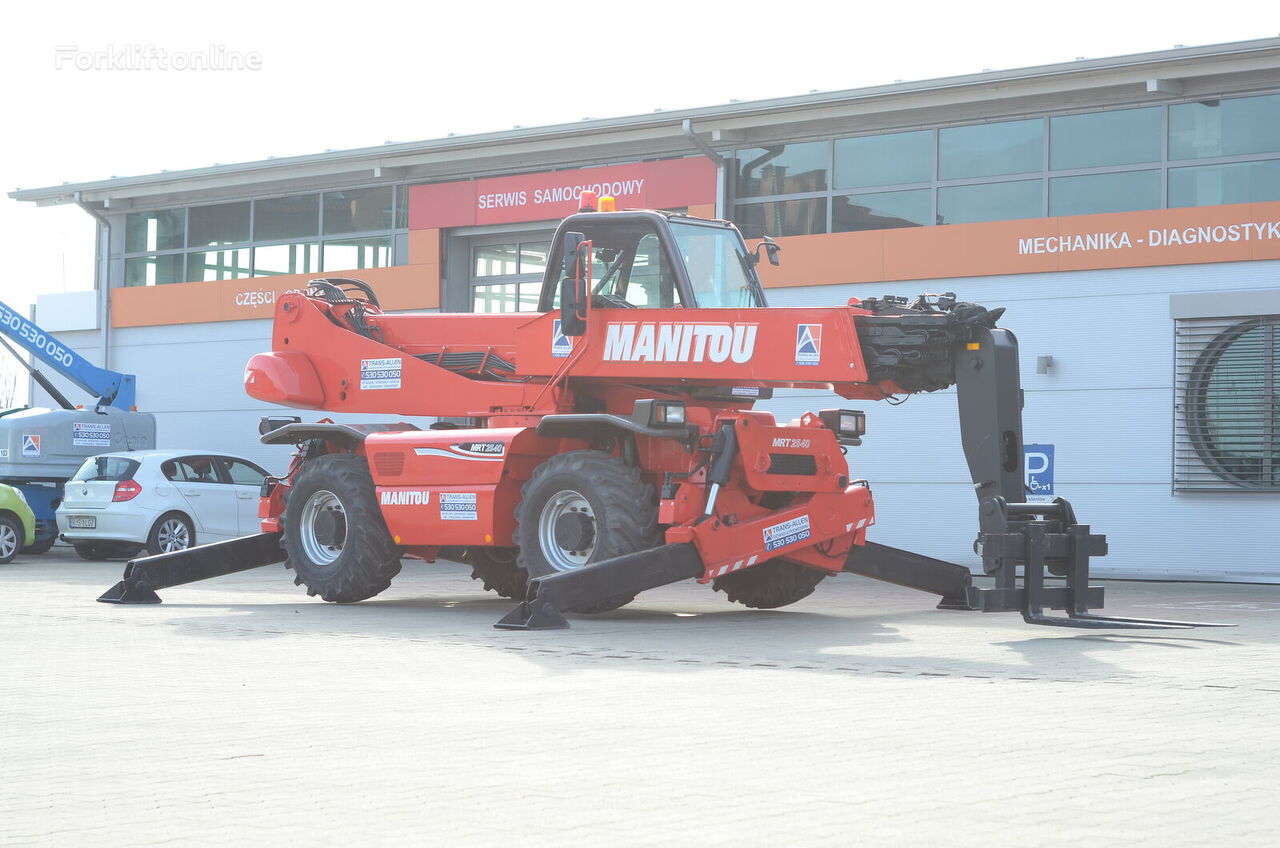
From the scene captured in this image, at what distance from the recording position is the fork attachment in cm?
1213

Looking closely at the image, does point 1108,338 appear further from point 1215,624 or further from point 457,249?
point 457,249

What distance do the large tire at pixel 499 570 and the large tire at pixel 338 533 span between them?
2.45ft

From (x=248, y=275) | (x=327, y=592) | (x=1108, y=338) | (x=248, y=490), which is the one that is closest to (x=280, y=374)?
(x=327, y=592)

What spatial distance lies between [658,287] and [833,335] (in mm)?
1940

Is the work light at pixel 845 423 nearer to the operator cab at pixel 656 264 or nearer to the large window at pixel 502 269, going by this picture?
the operator cab at pixel 656 264

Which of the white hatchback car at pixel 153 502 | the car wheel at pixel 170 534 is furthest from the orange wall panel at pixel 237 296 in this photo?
the car wheel at pixel 170 534

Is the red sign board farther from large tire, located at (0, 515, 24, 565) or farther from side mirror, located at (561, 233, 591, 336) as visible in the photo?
side mirror, located at (561, 233, 591, 336)

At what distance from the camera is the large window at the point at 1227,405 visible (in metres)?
20.0

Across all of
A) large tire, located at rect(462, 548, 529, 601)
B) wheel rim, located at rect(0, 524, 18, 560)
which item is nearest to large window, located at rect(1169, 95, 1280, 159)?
large tire, located at rect(462, 548, 529, 601)

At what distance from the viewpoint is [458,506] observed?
14625 mm

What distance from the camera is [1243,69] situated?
786 inches

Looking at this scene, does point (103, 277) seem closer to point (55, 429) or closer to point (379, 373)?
point (55, 429)

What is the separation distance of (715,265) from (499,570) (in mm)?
3827

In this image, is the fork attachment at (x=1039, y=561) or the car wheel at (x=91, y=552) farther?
the car wheel at (x=91, y=552)
